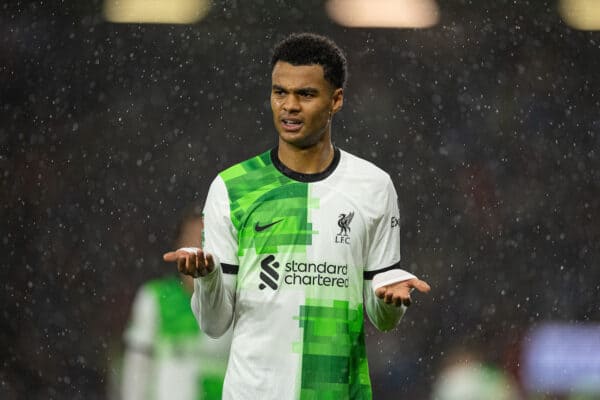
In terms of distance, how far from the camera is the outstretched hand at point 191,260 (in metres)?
2.16

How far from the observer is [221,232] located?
2418mm

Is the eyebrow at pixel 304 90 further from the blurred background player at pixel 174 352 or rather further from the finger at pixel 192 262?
the blurred background player at pixel 174 352

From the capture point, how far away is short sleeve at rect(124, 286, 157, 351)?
3742 millimetres

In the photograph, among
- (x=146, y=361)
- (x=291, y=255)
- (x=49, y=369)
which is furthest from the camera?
(x=49, y=369)

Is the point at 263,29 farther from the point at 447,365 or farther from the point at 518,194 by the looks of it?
the point at 447,365

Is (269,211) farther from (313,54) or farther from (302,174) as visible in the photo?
(313,54)

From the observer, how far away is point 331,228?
94.7 inches

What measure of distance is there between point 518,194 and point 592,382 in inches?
30.2

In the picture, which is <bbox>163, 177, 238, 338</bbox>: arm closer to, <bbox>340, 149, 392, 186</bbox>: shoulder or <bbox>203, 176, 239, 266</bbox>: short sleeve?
<bbox>203, 176, 239, 266</bbox>: short sleeve

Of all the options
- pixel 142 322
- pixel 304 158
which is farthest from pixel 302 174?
pixel 142 322

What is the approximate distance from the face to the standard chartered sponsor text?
0.28 m

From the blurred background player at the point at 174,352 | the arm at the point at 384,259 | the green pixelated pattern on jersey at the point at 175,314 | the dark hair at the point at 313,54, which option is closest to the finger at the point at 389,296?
the arm at the point at 384,259

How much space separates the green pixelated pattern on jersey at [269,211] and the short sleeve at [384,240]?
15 centimetres

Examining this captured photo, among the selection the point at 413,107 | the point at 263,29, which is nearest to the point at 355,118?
the point at 413,107
